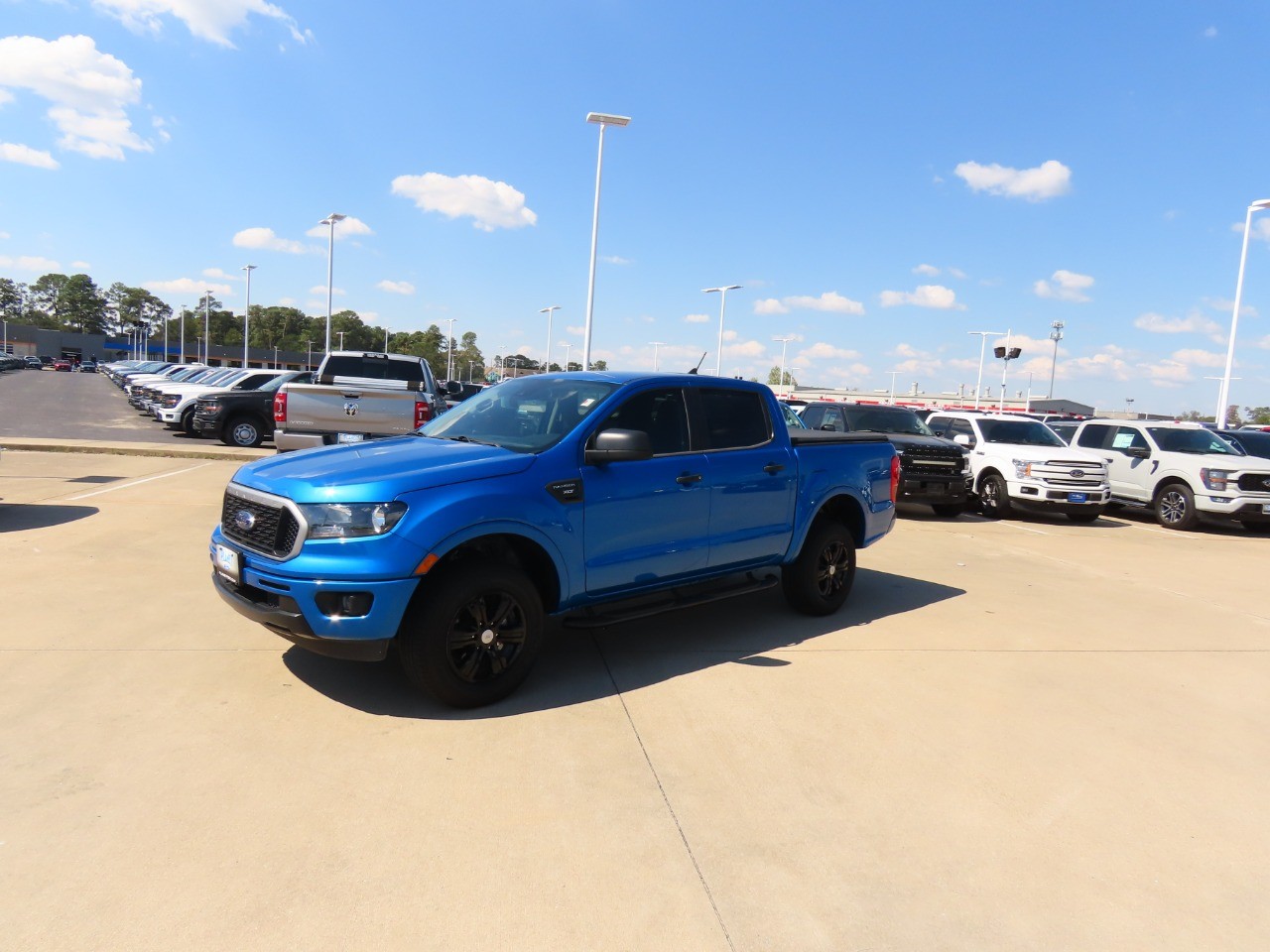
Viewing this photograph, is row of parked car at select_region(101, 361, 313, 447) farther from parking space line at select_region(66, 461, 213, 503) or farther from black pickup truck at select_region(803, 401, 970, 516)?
black pickup truck at select_region(803, 401, 970, 516)

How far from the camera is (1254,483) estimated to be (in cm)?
1381

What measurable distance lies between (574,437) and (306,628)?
1790 millimetres

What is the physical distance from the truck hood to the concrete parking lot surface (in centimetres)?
118

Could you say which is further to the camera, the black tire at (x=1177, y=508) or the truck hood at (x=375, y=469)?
the black tire at (x=1177, y=508)

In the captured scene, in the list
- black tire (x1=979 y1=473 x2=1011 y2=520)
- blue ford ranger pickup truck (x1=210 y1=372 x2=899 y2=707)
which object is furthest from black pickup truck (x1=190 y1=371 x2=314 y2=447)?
blue ford ranger pickup truck (x1=210 y1=372 x2=899 y2=707)

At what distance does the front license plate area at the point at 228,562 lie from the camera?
4.44 meters

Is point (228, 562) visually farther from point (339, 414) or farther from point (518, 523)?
point (339, 414)

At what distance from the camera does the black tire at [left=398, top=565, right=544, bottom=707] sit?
Result: 13.8ft

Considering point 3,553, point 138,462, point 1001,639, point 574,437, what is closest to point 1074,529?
point 1001,639

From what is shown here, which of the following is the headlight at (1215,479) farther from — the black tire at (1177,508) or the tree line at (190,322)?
the tree line at (190,322)

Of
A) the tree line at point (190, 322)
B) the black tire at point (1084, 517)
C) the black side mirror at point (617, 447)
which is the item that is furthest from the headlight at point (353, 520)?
the tree line at point (190, 322)

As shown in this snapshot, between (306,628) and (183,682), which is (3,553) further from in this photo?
(306,628)

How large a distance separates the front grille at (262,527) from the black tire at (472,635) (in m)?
0.73

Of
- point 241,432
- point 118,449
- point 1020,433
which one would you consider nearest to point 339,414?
point 118,449
